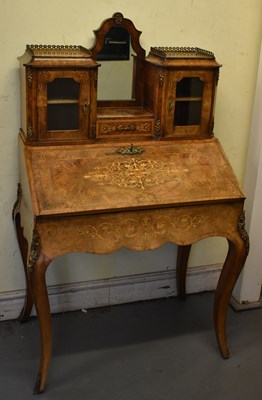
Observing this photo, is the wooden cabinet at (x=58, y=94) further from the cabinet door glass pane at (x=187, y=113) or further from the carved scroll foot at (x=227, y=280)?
the carved scroll foot at (x=227, y=280)

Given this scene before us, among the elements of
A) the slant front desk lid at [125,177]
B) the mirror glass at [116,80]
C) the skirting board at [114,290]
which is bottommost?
the skirting board at [114,290]

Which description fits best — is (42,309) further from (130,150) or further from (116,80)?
(116,80)

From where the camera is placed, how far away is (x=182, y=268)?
2.80m

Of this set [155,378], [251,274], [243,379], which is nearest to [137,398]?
[155,378]

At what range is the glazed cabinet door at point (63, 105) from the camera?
6.59 ft

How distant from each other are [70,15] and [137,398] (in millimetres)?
1594

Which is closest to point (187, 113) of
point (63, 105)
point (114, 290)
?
point (63, 105)

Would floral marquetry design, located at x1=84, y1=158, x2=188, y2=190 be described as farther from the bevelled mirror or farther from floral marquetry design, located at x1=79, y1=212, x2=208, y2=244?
the bevelled mirror

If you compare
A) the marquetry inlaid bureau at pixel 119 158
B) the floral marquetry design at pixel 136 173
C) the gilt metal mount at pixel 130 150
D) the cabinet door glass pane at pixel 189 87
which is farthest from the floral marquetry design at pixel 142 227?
the cabinet door glass pane at pixel 189 87

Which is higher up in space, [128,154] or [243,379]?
[128,154]

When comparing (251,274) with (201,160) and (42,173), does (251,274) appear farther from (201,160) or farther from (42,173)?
(42,173)

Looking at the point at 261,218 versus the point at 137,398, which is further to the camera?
the point at 261,218

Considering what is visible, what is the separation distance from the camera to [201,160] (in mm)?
2207

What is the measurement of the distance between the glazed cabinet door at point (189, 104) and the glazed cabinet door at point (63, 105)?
0.34m
